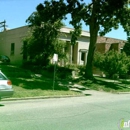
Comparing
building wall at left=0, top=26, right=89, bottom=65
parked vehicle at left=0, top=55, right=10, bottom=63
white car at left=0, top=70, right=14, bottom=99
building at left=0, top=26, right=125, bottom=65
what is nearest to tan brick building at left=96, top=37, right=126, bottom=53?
building at left=0, top=26, right=125, bottom=65

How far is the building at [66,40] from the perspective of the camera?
3259 centimetres

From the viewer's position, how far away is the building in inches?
1283

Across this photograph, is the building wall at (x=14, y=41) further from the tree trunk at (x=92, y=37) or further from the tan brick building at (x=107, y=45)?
the tan brick building at (x=107, y=45)

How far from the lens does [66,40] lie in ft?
105

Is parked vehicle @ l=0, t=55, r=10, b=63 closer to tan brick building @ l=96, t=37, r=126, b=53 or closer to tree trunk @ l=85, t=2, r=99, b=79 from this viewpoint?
tan brick building @ l=96, t=37, r=126, b=53

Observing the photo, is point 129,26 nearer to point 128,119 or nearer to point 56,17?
point 56,17

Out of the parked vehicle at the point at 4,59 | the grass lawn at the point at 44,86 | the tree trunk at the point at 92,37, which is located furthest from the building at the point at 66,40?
the grass lawn at the point at 44,86

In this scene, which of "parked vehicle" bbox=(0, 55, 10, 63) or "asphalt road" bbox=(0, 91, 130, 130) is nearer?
"asphalt road" bbox=(0, 91, 130, 130)

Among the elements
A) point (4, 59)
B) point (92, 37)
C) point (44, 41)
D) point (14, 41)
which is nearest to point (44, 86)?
point (92, 37)

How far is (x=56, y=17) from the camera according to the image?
886 inches

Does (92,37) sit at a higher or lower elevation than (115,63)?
higher

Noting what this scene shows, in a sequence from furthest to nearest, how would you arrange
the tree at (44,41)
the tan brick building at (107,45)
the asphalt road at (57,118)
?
1. the tan brick building at (107,45)
2. the tree at (44,41)
3. the asphalt road at (57,118)

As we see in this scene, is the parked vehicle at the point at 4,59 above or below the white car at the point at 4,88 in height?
above

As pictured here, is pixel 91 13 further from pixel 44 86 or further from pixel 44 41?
pixel 44 86
